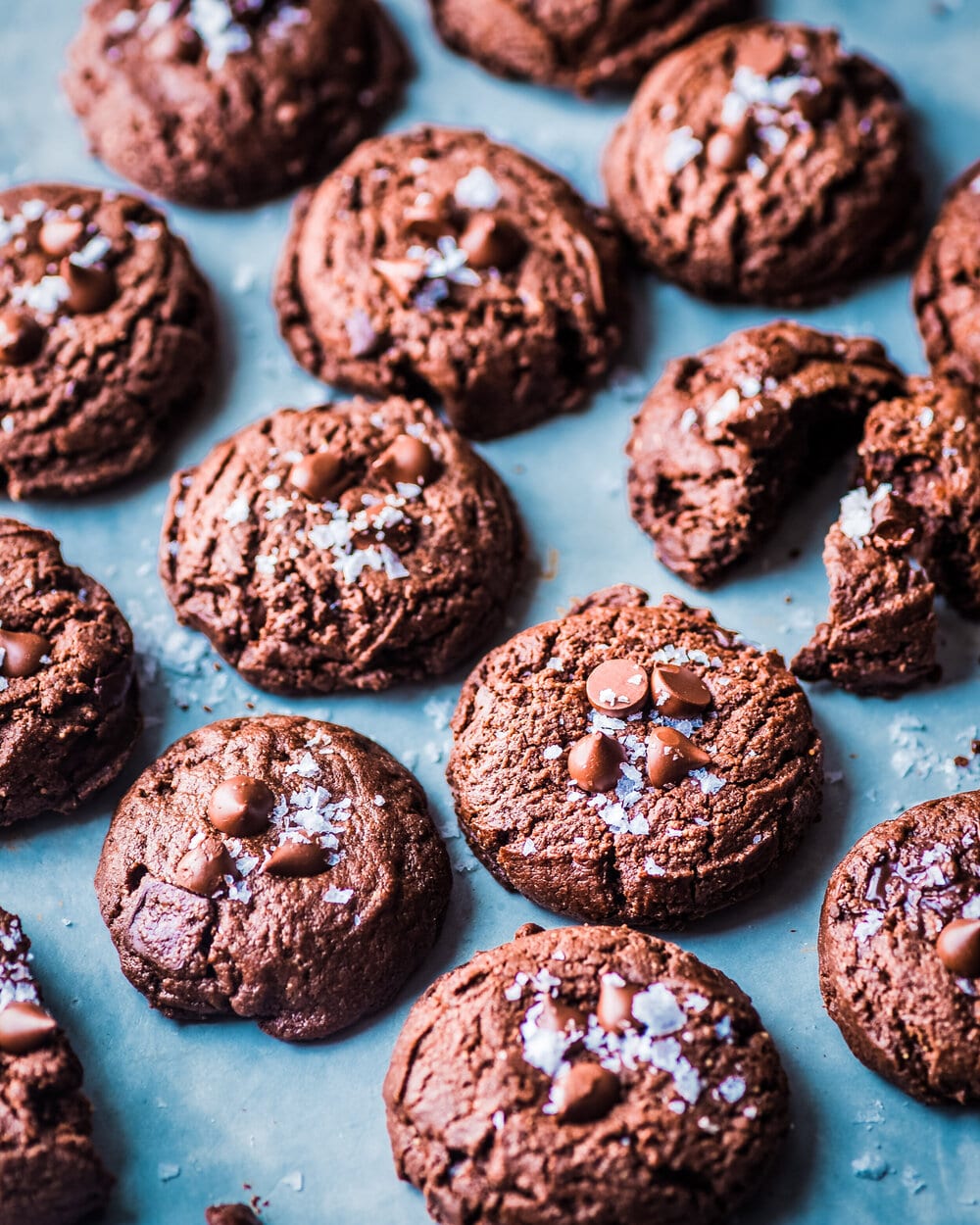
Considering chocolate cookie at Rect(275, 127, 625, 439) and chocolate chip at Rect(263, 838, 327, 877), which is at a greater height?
chocolate cookie at Rect(275, 127, 625, 439)

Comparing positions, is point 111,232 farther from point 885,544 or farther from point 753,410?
point 885,544

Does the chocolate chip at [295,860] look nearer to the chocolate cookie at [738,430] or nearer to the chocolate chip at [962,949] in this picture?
the chocolate cookie at [738,430]

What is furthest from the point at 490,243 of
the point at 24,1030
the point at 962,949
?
the point at 24,1030

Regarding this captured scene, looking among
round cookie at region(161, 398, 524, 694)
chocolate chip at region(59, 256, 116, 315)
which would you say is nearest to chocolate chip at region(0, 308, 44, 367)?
chocolate chip at region(59, 256, 116, 315)

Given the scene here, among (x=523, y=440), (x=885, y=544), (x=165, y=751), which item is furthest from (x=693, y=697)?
(x=165, y=751)

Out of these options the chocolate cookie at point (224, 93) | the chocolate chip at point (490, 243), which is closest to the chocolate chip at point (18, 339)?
the chocolate cookie at point (224, 93)

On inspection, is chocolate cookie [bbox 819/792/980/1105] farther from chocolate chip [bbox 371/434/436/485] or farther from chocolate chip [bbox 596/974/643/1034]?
chocolate chip [bbox 371/434/436/485]
